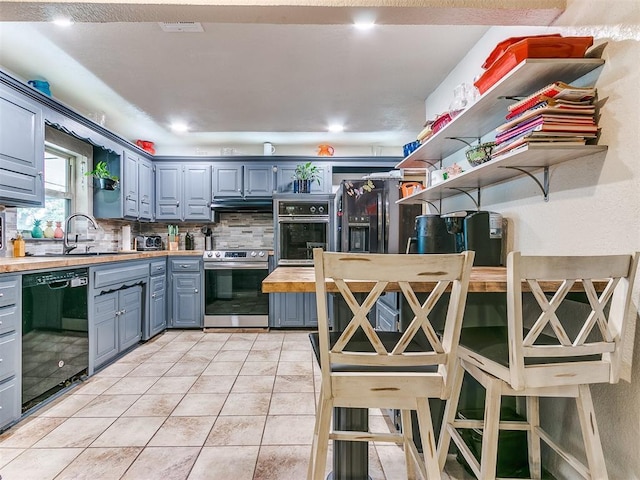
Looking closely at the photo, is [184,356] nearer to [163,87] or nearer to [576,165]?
[163,87]

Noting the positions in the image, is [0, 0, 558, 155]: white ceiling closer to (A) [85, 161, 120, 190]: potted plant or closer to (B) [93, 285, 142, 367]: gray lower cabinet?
(A) [85, 161, 120, 190]: potted plant

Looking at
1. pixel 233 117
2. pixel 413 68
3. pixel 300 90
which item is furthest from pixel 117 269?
pixel 413 68

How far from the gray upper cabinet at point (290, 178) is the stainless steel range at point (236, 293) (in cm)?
93

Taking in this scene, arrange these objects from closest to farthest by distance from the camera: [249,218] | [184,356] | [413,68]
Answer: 1. [413,68]
2. [184,356]
3. [249,218]

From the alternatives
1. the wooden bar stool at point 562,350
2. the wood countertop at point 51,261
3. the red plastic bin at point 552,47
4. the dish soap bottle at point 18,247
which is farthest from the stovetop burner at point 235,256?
the red plastic bin at point 552,47

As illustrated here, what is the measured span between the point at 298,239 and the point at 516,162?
9.30 feet

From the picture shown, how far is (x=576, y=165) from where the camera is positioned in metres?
1.32

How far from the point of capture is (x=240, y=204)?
169 inches

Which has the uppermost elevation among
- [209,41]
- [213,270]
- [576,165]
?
[209,41]

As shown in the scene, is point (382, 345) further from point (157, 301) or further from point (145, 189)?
point (145, 189)

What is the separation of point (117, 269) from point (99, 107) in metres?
1.65

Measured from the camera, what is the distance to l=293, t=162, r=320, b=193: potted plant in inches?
163

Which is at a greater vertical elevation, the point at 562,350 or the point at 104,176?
the point at 104,176

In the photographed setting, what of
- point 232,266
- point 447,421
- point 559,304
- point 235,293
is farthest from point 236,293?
point 559,304
